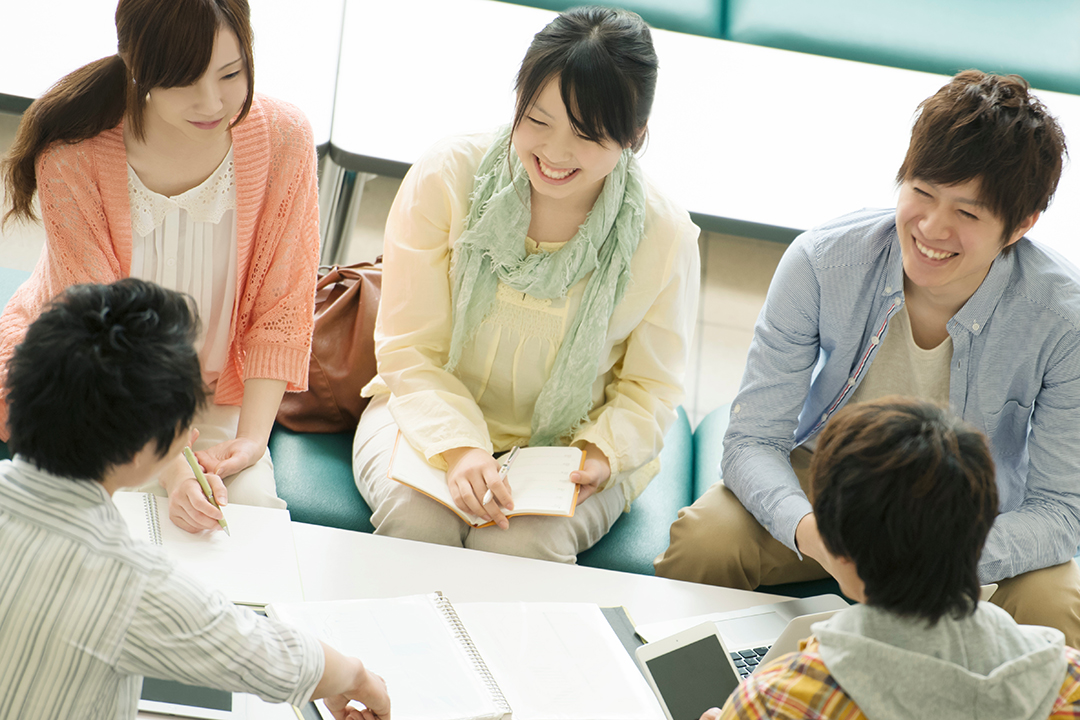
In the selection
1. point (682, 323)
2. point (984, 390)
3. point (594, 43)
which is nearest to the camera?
point (594, 43)

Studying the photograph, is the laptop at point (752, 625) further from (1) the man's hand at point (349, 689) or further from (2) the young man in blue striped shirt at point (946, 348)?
(1) the man's hand at point (349, 689)

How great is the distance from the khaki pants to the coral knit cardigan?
0.78 m

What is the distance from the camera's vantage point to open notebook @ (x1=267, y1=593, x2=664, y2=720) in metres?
1.22

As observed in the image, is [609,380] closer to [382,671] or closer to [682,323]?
[682,323]

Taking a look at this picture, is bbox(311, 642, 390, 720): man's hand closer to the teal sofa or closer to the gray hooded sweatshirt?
the gray hooded sweatshirt

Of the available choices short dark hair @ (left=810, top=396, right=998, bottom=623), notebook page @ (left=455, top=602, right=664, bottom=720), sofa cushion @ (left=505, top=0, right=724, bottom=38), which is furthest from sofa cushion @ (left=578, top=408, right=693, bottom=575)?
sofa cushion @ (left=505, top=0, right=724, bottom=38)

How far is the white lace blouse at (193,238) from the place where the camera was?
67.9 inches

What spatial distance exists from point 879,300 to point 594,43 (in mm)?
680

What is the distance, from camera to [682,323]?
191 centimetres

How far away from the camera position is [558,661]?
1.33 metres

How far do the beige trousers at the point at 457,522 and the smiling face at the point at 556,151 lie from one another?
574mm

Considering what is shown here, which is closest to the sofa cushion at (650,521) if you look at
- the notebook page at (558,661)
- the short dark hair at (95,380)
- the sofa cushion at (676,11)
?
the notebook page at (558,661)

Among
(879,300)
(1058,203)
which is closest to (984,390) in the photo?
(879,300)

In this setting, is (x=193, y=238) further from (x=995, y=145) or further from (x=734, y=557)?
(x=995, y=145)
